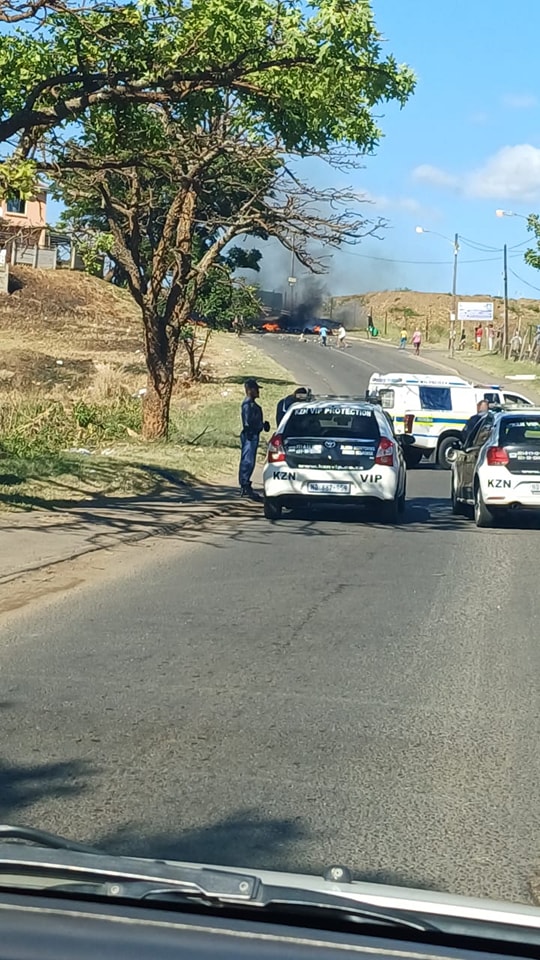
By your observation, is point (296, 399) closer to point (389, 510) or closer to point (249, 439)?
point (249, 439)

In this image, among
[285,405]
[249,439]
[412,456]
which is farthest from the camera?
[412,456]

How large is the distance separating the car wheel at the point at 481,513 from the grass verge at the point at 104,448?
5168 mm

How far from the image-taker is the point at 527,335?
247ft

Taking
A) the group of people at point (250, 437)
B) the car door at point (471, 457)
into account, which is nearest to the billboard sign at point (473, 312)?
the group of people at point (250, 437)

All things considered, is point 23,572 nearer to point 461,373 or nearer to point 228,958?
point 228,958

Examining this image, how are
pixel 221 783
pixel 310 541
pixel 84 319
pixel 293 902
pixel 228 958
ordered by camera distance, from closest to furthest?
pixel 228 958
pixel 293 902
pixel 221 783
pixel 310 541
pixel 84 319

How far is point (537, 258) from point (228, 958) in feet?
154

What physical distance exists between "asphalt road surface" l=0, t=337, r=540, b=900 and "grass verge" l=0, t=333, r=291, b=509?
234 inches

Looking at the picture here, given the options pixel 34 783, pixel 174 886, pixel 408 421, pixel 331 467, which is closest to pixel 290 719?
pixel 34 783

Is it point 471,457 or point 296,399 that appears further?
point 296,399

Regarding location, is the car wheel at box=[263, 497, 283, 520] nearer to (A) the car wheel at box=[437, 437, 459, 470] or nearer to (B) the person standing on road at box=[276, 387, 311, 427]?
(B) the person standing on road at box=[276, 387, 311, 427]

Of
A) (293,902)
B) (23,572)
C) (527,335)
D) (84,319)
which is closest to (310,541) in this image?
(23,572)

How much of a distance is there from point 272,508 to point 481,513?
2.83 m

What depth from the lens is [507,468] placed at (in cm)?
1700
